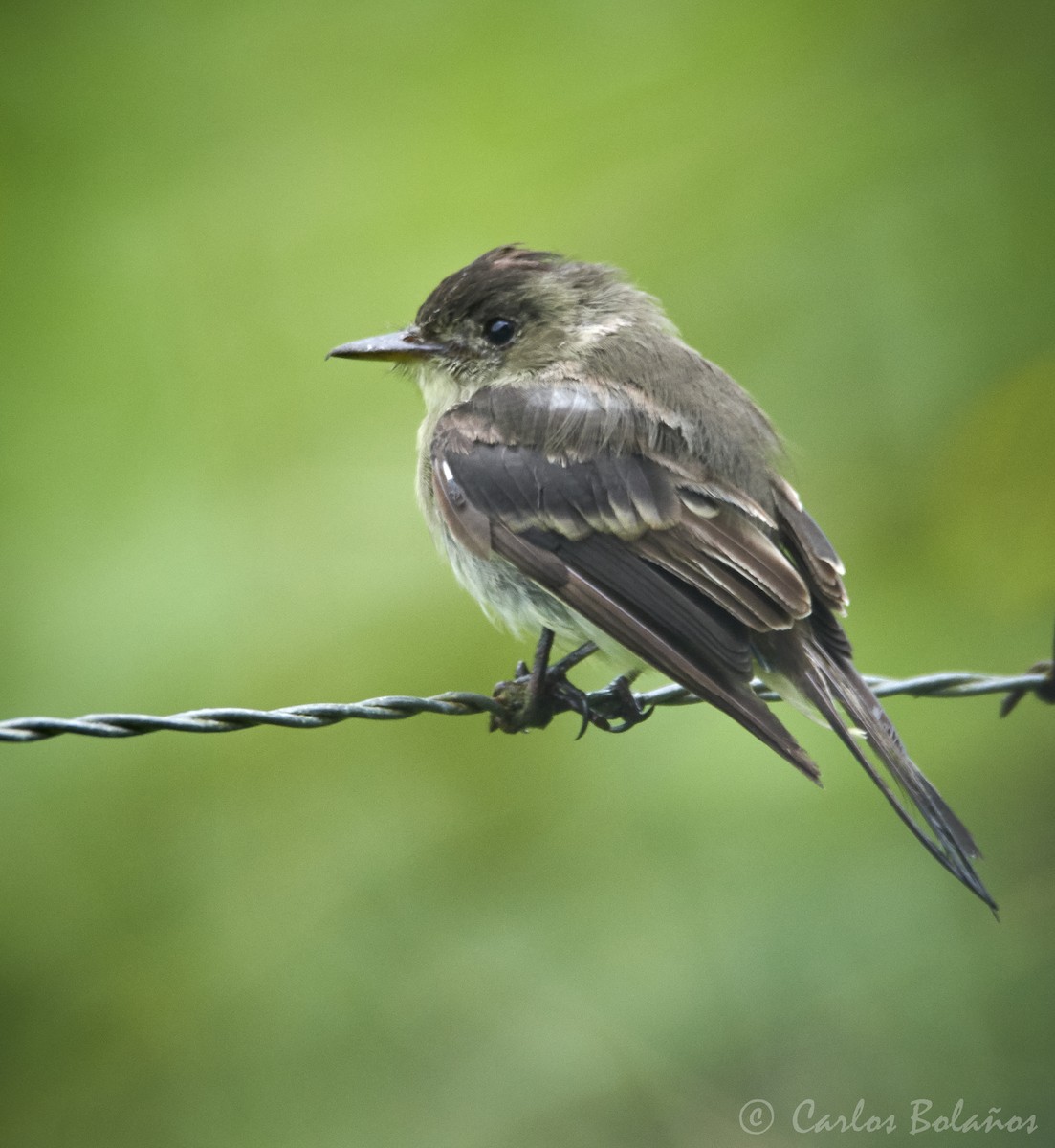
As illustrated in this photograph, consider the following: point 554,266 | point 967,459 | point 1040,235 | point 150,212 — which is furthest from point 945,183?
point 150,212

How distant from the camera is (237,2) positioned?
5.99 meters

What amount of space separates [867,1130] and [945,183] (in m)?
3.80

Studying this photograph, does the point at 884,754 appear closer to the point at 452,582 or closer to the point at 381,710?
the point at 381,710

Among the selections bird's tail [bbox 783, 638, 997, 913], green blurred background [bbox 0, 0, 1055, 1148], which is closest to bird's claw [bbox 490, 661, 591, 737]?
bird's tail [bbox 783, 638, 997, 913]

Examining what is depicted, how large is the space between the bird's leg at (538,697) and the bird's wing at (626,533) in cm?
19

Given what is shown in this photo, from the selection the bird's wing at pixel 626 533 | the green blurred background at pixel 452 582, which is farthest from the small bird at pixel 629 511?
the green blurred background at pixel 452 582

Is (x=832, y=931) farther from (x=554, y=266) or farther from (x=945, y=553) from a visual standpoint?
(x=554, y=266)

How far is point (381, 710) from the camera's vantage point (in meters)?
2.63

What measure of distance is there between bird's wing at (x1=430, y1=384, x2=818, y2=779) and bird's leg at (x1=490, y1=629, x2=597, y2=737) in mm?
194

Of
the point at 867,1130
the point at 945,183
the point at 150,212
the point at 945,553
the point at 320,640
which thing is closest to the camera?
the point at 867,1130

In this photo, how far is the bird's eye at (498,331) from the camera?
13.1 feet

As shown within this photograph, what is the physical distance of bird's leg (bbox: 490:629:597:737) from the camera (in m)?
3.17

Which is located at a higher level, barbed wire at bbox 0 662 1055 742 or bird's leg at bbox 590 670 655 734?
barbed wire at bbox 0 662 1055 742

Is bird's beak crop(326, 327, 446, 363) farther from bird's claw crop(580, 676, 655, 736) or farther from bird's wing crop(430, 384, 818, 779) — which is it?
bird's claw crop(580, 676, 655, 736)
